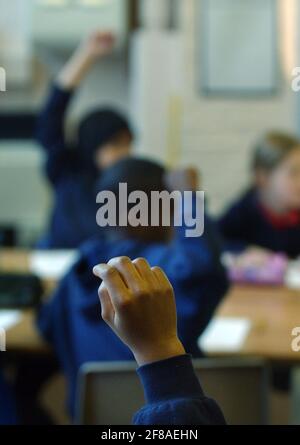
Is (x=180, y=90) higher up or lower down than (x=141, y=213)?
higher up

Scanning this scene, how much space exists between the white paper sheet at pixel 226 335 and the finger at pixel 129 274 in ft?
2.71

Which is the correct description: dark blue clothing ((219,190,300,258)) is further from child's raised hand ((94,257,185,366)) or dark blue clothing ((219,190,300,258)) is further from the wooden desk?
child's raised hand ((94,257,185,366))

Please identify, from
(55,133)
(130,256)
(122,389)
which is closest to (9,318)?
(55,133)

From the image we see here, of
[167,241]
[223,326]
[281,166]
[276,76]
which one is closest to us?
[167,241]

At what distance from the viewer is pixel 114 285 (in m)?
0.38

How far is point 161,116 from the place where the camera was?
309 centimetres

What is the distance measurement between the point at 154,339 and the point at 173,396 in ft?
0.13

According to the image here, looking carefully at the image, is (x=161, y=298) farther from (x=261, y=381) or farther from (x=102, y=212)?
(x=261, y=381)

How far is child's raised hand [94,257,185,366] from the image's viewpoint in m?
0.38

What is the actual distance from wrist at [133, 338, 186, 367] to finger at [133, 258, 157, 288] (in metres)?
0.04

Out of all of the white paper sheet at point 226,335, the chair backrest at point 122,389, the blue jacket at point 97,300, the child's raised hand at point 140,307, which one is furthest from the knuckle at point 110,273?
the white paper sheet at point 226,335

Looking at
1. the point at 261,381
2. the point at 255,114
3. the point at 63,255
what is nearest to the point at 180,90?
the point at 255,114

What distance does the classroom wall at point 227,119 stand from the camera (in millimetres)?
3025
